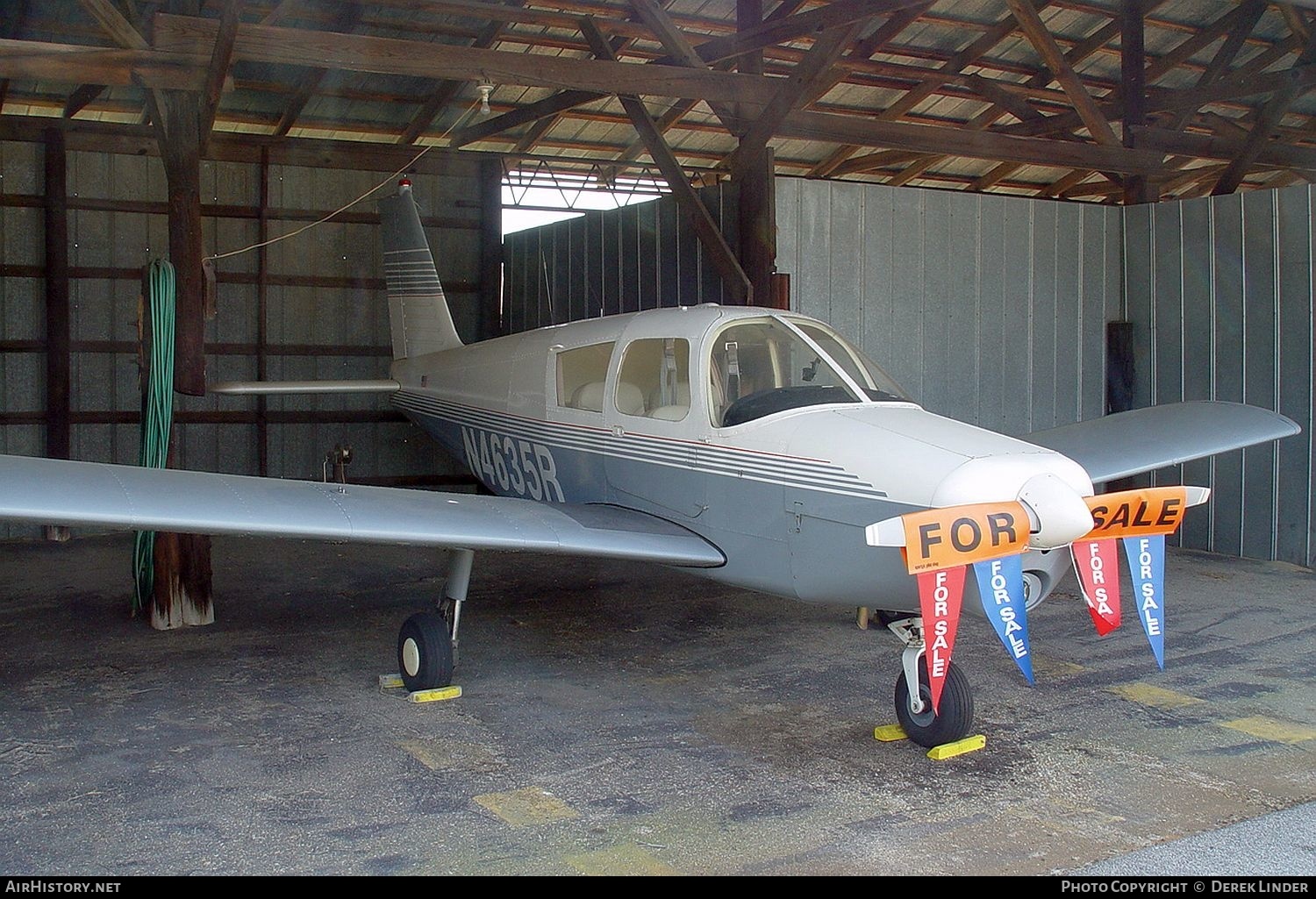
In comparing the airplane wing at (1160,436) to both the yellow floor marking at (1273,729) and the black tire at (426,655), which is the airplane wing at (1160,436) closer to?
the yellow floor marking at (1273,729)

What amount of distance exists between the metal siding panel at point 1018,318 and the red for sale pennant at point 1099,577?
18.6ft

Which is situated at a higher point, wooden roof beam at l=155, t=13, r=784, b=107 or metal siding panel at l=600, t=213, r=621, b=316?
wooden roof beam at l=155, t=13, r=784, b=107

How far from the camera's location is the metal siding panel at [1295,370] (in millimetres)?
9016

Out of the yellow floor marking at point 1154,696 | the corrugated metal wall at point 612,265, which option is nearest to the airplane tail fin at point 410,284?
the corrugated metal wall at point 612,265

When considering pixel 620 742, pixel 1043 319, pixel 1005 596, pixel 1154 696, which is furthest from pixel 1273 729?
pixel 1043 319

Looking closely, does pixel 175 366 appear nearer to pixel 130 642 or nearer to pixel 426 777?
pixel 130 642

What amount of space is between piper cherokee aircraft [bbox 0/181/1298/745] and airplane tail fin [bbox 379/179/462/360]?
264 centimetres

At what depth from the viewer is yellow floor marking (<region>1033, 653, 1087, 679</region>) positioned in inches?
236

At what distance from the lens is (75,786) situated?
4301mm

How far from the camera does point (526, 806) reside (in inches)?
162

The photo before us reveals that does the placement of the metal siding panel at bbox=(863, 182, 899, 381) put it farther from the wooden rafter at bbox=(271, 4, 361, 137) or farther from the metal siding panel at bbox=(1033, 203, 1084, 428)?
the wooden rafter at bbox=(271, 4, 361, 137)

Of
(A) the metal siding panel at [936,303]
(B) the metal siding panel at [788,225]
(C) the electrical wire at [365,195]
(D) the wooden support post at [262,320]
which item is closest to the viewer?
(B) the metal siding panel at [788,225]

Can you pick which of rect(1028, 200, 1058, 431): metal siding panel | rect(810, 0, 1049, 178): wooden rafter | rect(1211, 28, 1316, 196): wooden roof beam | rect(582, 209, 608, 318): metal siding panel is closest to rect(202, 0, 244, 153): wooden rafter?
rect(582, 209, 608, 318): metal siding panel

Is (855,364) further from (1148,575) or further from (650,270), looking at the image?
(650,270)
